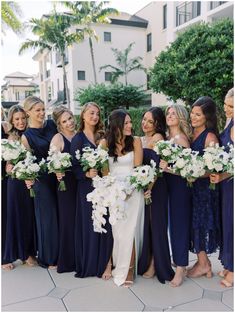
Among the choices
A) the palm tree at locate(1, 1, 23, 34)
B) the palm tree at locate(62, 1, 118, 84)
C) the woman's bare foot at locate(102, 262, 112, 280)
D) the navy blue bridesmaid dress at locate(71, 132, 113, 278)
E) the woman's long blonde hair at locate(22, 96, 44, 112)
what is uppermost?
the palm tree at locate(62, 1, 118, 84)

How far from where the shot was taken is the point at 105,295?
3311mm

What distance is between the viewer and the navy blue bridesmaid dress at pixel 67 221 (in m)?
3.76

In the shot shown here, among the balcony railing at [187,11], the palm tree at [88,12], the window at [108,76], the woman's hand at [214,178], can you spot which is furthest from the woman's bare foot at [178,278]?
the window at [108,76]

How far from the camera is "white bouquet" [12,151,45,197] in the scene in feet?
11.2

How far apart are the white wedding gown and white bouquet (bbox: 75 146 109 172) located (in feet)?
0.76

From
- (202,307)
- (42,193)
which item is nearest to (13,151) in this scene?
(42,193)

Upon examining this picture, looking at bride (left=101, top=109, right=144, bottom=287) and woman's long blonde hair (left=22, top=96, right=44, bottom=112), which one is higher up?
woman's long blonde hair (left=22, top=96, right=44, bottom=112)

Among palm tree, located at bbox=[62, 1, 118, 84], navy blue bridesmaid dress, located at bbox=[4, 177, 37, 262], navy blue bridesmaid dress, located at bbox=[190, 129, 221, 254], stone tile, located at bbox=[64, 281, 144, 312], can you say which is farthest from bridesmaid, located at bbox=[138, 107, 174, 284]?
palm tree, located at bbox=[62, 1, 118, 84]

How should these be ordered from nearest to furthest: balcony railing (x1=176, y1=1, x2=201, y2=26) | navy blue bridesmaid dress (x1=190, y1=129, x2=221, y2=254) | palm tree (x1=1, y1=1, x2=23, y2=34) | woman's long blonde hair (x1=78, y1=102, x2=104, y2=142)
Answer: navy blue bridesmaid dress (x1=190, y1=129, x2=221, y2=254) → woman's long blonde hair (x1=78, y1=102, x2=104, y2=142) → palm tree (x1=1, y1=1, x2=23, y2=34) → balcony railing (x1=176, y1=1, x2=201, y2=26)

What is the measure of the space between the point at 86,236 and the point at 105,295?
68 cm

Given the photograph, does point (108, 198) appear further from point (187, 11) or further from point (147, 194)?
point (187, 11)

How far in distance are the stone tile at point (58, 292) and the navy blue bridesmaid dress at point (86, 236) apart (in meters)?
0.31

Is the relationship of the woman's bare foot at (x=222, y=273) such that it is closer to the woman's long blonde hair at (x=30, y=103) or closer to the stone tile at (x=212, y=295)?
the stone tile at (x=212, y=295)

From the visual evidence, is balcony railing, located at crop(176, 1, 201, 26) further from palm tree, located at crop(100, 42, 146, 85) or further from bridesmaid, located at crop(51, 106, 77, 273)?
bridesmaid, located at crop(51, 106, 77, 273)
